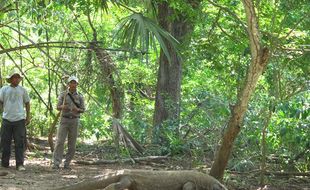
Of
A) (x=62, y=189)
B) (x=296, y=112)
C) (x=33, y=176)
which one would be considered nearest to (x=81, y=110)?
(x=33, y=176)

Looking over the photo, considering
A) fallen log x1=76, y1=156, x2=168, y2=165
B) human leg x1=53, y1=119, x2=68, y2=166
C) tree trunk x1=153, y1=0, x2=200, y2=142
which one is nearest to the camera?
human leg x1=53, y1=119, x2=68, y2=166

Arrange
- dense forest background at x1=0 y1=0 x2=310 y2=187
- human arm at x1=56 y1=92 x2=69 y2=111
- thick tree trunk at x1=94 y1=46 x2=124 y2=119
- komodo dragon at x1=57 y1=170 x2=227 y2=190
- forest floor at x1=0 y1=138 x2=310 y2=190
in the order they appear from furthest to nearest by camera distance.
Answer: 1. thick tree trunk at x1=94 y1=46 x2=124 y2=119
2. human arm at x1=56 y1=92 x2=69 y2=111
3. forest floor at x1=0 y1=138 x2=310 y2=190
4. dense forest background at x1=0 y1=0 x2=310 y2=187
5. komodo dragon at x1=57 y1=170 x2=227 y2=190

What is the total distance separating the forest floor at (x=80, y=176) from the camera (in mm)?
7234

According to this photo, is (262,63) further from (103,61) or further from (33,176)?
(103,61)

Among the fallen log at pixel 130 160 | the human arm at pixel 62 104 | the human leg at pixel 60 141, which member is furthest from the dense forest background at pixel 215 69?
the human leg at pixel 60 141

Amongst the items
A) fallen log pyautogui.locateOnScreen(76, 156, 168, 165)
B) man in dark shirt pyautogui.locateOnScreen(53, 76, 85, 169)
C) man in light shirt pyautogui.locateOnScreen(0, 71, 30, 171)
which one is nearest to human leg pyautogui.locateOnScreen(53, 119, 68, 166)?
man in dark shirt pyautogui.locateOnScreen(53, 76, 85, 169)

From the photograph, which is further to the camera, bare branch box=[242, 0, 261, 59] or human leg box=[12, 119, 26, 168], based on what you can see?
human leg box=[12, 119, 26, 168]

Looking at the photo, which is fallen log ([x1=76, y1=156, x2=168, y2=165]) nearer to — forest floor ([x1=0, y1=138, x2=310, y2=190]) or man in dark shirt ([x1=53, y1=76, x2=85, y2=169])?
forest floor ([x1=0, y1=138, x2=310, y2=190])

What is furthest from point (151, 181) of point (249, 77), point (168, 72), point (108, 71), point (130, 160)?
point (168, 72)

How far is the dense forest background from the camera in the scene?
22.9ft

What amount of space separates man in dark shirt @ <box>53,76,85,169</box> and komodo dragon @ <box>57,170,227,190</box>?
2.83 metres

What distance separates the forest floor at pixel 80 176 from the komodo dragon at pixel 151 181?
961 millimetres

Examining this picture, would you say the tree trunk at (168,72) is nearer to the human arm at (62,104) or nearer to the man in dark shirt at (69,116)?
the man in dark shirt at (69,116)

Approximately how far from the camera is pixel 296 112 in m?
7.00
